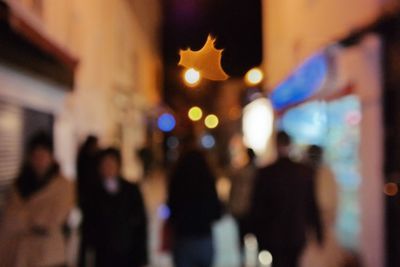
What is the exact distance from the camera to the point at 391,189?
300 inches

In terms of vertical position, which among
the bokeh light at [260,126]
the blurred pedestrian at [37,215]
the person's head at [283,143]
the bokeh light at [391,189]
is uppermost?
the bokeh light at [260,126]

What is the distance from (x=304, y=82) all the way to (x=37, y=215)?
7740mm

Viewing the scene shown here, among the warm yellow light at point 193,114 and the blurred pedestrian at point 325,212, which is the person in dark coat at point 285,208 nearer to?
the blurred pedestrian at point 325,212

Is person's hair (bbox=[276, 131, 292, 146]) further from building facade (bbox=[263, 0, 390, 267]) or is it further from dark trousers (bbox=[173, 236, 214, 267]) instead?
building facade (bbox=[263, 0, 390, 267])

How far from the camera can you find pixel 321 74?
10.5 m

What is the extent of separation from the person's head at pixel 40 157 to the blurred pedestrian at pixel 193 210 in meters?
1.33

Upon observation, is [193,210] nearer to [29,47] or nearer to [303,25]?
[29,47]

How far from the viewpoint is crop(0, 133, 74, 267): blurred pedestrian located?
4727mm

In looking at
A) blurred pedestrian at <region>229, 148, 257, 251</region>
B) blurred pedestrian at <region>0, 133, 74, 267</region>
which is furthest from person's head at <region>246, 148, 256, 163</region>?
blurred pedestrian at <region>0, 133, 74, 267</region>

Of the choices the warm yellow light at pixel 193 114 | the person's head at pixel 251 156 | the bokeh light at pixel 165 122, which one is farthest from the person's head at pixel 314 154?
the bokeh light at pixel 165 122

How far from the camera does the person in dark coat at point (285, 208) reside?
5656mm

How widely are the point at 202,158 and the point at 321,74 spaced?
16.5ft

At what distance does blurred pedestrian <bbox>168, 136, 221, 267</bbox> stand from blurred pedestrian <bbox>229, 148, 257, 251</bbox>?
5.55 ft

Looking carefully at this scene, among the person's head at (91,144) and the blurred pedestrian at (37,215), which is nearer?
the blurred pedestrian at (37,215)
